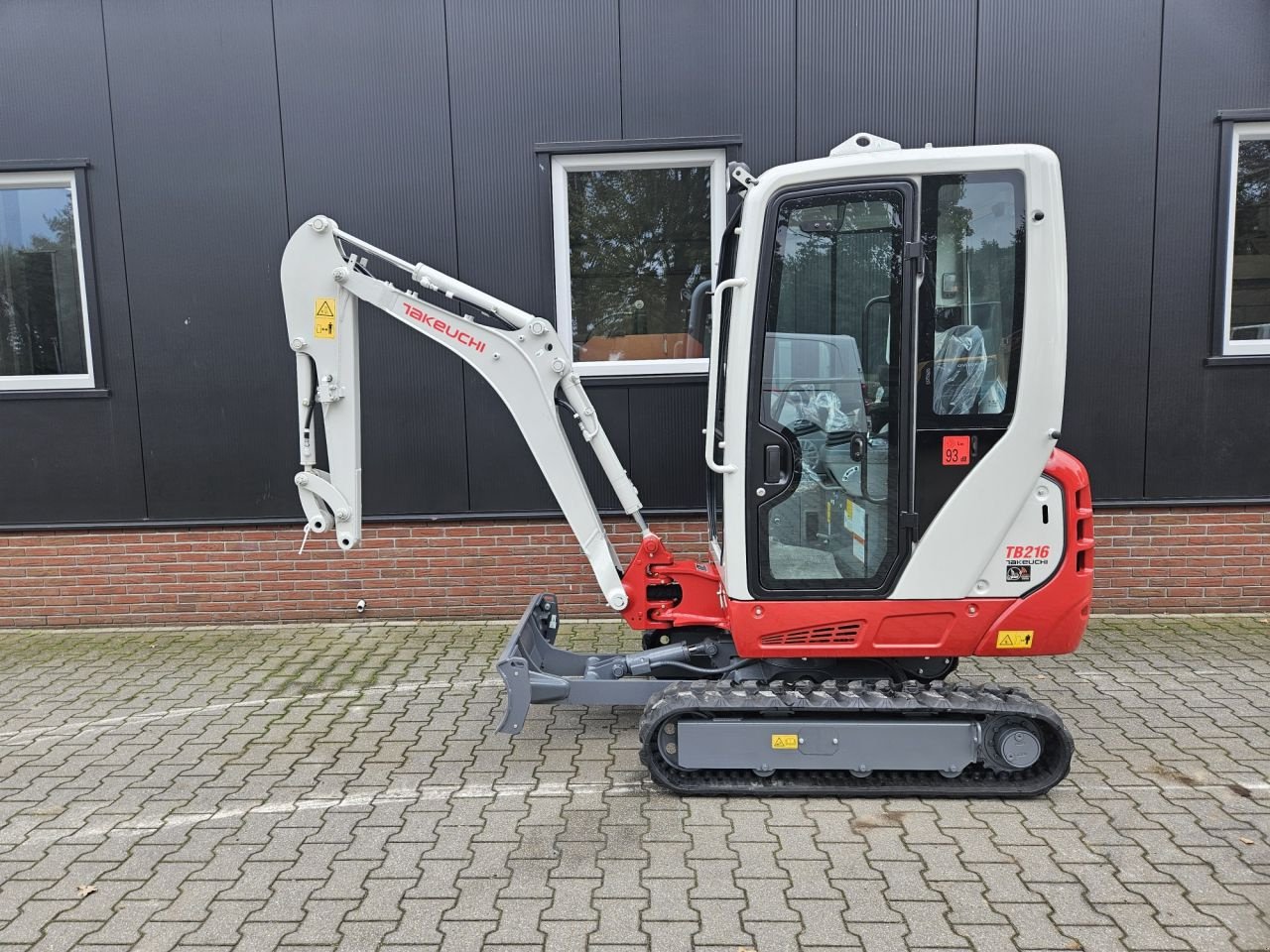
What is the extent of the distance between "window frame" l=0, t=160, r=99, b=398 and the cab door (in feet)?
17.8

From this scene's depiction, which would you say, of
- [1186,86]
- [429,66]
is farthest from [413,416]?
[1186,86]

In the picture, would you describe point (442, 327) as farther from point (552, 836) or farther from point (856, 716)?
point (856, 716)

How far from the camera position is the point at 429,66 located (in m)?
5.97

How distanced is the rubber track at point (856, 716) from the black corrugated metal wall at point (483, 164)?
2718 mm

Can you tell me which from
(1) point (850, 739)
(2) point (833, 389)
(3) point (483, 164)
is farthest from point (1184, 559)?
(3) point (483, 164)

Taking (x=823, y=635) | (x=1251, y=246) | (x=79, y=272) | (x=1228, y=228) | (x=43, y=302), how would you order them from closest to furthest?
(x=823, y=635)
(x=1228, y=228)
(x=1251, y=246)
(x=79, y=272)
(x=43, y=302)

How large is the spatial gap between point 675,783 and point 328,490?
2242 mm

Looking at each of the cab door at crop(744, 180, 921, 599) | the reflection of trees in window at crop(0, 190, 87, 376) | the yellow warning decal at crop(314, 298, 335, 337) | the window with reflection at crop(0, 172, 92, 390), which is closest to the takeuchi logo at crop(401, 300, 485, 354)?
the yellow warning decal at crop(314, 298, 335, 337)

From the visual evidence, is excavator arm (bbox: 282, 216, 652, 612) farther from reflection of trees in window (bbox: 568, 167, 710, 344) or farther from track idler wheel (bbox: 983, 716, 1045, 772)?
reflection of trees in window (bbox: 568, 167, 710, 344)

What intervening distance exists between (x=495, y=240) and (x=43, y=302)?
3581mm

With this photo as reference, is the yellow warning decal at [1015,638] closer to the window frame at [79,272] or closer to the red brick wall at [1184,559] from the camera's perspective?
the red brick wall at [1184,559]

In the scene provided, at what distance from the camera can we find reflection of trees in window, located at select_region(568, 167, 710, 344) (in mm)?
6133

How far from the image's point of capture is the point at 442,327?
409 cm

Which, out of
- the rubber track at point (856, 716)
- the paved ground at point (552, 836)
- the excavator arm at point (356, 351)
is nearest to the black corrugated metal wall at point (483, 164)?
the paved ground at point (552, 836)
